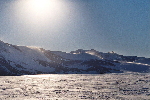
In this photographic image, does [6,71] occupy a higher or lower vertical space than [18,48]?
lower

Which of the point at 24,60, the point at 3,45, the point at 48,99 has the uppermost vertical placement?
the point at 3,45

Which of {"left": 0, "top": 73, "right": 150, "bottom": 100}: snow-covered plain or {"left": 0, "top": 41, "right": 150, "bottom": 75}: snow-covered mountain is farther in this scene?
{"left": 0, "top": 41, "right": 150, "bottom": 75}: snow-covered mountain

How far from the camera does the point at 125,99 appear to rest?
27.9m

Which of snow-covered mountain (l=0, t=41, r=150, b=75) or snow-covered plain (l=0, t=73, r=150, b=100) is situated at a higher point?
snow-covered mountain (l=0, t=41, r=150, b=75)

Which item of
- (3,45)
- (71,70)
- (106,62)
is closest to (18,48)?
(3,45)

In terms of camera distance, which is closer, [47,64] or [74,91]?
[74,91]

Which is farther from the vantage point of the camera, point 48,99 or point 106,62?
point 106,62

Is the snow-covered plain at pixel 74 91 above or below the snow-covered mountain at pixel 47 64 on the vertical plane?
below

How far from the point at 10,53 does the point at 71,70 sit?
42.2m

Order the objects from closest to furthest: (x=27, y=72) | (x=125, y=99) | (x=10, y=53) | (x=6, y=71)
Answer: (x=125, y=99) → (x=6, y=71) → (x=27, y=72) → (x=10, y=53)

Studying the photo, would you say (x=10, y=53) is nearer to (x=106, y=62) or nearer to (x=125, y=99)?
(x=106, y=62)

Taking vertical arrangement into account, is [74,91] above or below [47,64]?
below

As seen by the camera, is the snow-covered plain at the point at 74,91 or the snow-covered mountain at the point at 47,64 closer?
the snow-covered plain at the point at 74,91

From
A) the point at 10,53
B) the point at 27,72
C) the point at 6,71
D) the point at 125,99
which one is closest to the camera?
the point at 125,99
